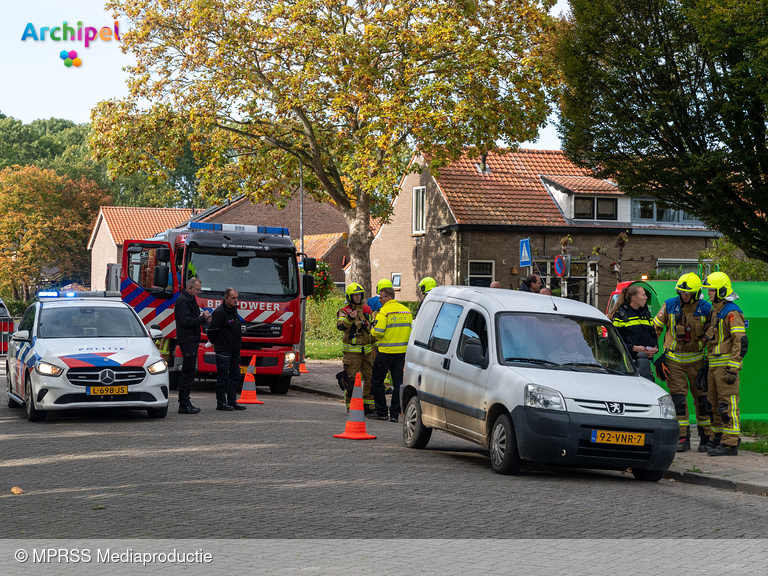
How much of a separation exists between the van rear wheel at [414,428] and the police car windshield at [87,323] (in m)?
4.62

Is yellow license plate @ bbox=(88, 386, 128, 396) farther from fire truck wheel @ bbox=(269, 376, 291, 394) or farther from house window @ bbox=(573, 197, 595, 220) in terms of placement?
house window @ bbox=(573, 197, 595, 220)

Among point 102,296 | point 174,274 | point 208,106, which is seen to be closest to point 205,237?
point 174,274

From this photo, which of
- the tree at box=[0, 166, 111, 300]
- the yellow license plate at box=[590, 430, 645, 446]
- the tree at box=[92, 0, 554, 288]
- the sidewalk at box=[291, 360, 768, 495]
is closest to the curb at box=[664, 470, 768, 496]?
the sidewalk at box=[291, 360, 768, 495]

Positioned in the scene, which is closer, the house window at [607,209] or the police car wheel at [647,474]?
the police car wheel at [647,474]

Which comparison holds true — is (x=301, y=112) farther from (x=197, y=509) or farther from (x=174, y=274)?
(x=197, y=509)

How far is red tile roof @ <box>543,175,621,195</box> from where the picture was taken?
3588 cm

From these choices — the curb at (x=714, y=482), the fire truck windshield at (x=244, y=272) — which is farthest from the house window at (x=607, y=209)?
the curb at (x=714, y=482)

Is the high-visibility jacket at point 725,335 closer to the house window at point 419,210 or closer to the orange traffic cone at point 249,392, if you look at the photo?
the orange traffic cone at point 249,392

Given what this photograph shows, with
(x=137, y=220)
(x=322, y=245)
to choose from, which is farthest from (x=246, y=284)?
(x=137, y=220)

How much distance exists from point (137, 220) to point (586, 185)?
1649 inches

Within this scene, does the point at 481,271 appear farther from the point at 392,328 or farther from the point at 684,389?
the point at 684,389

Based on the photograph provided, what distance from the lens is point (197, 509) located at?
739 centimetres

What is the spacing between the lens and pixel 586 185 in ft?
119

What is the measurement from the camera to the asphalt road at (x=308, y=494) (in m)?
6.88
